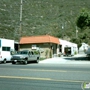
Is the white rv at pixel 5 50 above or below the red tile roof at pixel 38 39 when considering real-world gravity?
below

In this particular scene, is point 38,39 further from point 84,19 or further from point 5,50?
point 5,50

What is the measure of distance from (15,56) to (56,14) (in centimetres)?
3989

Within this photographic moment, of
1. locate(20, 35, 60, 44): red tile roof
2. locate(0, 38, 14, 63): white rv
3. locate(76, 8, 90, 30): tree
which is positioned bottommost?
locate(0, 38, 14, 63): white rv

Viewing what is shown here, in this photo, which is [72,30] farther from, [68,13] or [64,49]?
[64,49]

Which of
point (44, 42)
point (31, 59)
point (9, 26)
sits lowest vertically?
point (31, 59)

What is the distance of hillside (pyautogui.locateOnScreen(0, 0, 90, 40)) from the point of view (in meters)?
54.4

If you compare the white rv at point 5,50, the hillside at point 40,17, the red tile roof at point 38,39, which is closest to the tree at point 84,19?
the red tile roof at point 38,39

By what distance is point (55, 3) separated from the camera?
242ft

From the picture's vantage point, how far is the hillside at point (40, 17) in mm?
54375

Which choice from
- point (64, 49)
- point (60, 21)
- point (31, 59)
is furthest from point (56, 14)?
point (31, 59)

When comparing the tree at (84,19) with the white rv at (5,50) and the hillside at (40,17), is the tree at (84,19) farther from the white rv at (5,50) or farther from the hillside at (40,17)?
the hillside at (40,17)

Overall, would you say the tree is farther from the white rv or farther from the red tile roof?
the white rv

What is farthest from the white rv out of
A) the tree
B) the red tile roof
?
the tree

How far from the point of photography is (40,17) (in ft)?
207
